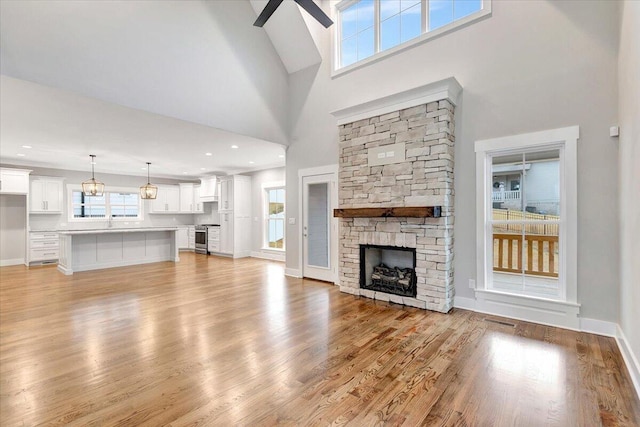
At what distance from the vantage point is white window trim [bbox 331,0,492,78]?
382cm

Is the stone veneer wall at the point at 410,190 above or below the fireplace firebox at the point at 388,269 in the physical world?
above

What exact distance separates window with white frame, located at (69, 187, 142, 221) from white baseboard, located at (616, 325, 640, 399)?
1167 cm

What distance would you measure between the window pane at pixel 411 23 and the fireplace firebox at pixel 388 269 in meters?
3.30

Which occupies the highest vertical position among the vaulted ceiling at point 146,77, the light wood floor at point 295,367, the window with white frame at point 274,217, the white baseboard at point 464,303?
the vaulted ceiling at point 146,77

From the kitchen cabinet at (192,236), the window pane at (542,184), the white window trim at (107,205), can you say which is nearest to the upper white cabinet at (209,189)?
the kitchen cabinet at (192,236)

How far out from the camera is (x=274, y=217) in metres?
8.72

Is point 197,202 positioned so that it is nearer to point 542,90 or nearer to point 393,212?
point 393,212

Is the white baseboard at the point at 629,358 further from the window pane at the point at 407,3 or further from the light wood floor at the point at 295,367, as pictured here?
the window pane at the point at 407,3

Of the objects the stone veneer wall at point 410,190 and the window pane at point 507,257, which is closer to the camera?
the stone veneer wall at point 410,190

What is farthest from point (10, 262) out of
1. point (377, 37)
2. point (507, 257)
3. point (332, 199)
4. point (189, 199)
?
point (507, 257)

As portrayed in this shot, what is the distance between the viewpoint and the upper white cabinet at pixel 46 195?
303 inches

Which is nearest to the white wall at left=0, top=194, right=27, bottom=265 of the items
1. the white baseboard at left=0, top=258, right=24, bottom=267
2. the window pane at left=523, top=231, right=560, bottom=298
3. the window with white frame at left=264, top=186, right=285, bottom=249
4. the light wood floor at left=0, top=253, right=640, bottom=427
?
the white baseboard at left=0, top=258, right=24, bottom=267

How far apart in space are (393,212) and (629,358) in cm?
255

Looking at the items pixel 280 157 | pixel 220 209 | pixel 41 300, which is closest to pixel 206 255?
pixel 220 209
